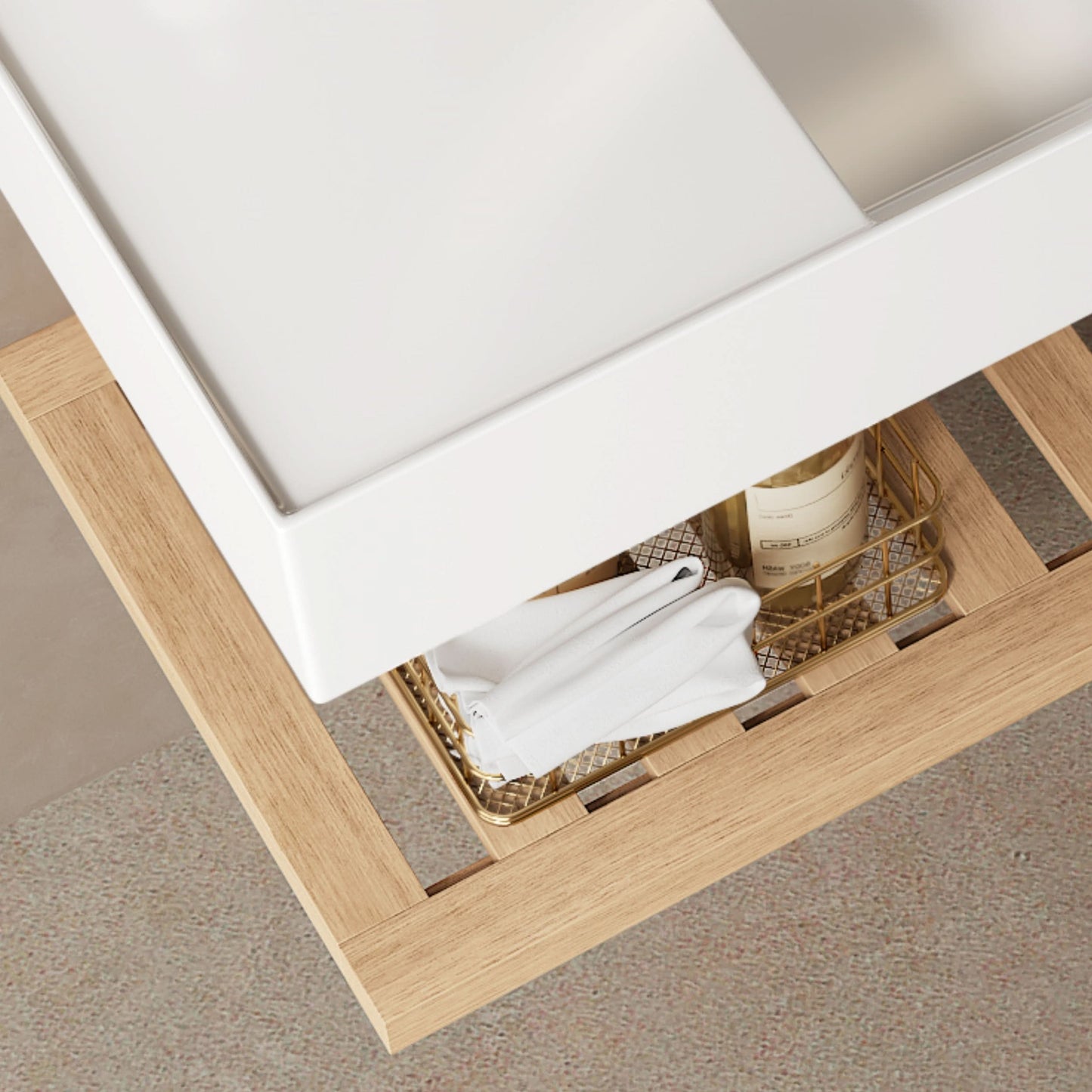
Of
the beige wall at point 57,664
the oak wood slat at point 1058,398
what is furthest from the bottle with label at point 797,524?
the beige wall at point 57,664

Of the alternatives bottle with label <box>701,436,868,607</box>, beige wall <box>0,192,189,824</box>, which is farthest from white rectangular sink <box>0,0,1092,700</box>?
beige wall <box>0,192,189,824</box>

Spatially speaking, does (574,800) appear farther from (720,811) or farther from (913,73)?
(913,73)

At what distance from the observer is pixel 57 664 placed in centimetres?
116

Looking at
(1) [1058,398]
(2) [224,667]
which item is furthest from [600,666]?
(1) [1058,398]

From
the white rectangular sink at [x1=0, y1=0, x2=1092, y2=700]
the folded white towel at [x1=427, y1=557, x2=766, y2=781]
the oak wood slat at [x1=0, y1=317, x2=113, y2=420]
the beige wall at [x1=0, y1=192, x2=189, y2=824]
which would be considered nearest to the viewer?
the white rectangular sink at [x1=0, y1=0, x2=1092, y2=700]

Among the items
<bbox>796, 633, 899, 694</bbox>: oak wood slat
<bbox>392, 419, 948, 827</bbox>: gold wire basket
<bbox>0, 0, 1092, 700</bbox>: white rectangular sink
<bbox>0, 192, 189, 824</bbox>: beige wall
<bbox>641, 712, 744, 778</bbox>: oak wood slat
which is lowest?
<bbox>796, 633, 899, 694</bbox>: oak wood slat

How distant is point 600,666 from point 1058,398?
0.31 metres

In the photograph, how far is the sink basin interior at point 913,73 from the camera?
1.40 feet

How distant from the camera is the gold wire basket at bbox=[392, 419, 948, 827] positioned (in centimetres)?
60

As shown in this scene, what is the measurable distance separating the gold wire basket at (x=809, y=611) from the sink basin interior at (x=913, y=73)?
0.66 ft

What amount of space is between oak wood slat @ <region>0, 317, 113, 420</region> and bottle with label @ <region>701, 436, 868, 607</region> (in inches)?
12.6

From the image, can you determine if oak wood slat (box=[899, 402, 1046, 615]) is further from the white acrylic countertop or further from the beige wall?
the beige wall

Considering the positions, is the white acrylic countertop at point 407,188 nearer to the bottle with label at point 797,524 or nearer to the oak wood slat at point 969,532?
the bottle with label at point 797,524

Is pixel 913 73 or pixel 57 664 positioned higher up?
pixel 57 664
